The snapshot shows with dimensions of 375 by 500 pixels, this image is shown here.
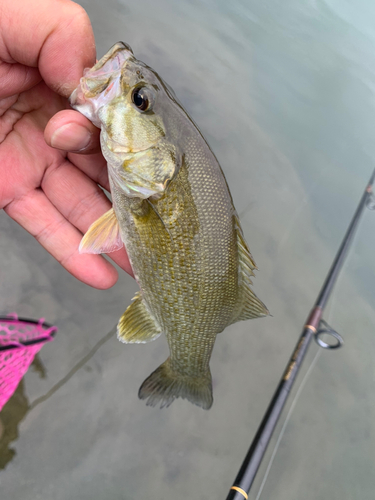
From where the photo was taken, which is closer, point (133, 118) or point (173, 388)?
point (133, 118)

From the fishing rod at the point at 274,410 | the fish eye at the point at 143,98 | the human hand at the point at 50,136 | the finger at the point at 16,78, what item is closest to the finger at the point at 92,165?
the human hand at the point at 50,136

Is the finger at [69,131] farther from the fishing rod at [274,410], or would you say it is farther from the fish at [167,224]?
the fishing rod at [274,410]

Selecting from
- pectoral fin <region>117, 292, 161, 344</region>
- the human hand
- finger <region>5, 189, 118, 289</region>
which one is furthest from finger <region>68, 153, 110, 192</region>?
pectoral fin <region>117, 292, 161, 344</region>

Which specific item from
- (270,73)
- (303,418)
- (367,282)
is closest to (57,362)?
(303,418)

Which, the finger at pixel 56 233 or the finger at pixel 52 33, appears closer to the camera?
the finger at pixel 52 33

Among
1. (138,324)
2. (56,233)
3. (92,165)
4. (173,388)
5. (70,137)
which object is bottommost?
(173,388)

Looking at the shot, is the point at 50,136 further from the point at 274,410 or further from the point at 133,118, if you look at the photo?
the point at 274,410

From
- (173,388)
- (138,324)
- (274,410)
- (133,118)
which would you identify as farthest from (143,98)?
(274,410)
